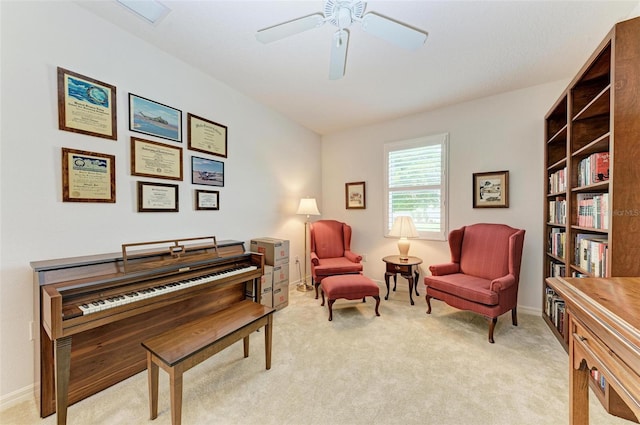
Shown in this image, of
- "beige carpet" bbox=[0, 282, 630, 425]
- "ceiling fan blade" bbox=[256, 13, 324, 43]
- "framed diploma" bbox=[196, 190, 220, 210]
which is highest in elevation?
"ceiling fan blade" bbox=[256, 13, 324, 43]

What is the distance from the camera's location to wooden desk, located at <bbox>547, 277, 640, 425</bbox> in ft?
2.24

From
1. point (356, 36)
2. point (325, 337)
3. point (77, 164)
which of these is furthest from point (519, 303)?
point (77, 164)

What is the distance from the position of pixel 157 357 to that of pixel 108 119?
1.79 metres

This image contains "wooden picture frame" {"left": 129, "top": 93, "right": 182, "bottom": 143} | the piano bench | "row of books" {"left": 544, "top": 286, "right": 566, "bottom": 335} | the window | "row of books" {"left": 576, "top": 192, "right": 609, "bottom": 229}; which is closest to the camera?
the piano bench

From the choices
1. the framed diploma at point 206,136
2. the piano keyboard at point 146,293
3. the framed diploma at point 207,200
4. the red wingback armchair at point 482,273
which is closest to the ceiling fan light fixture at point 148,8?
the framed diploma at point 206,136

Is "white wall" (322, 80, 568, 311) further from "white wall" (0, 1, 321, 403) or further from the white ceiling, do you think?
"white wall" (0, 1, 321, 403)

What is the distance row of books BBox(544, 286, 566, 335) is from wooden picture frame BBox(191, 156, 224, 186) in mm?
3602

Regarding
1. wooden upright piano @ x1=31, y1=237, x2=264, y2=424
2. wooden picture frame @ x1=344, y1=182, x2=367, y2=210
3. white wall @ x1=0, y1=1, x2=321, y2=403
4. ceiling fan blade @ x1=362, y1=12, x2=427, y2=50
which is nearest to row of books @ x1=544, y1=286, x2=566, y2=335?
wooden picture frame @ x1=344, y1=182, x2=367, y2=210

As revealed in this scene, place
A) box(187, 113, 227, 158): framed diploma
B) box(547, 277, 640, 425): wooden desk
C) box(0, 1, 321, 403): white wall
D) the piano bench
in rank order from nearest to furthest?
box(547, 277, 640, 425): wooden desk < the piano bench < box(0, 1, 321, 403): white wall < box(187, 113, 227, 158): framed diploma

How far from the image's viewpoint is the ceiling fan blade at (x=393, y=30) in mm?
1430

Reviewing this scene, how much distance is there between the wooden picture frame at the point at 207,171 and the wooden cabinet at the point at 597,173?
10.3 ft

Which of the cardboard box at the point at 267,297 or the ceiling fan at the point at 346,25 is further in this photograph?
the cardboard box at the point at 267,297

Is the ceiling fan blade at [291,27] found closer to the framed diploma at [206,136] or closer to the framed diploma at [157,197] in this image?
the framed diploma at [206,136]

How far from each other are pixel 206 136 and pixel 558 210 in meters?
3.65
